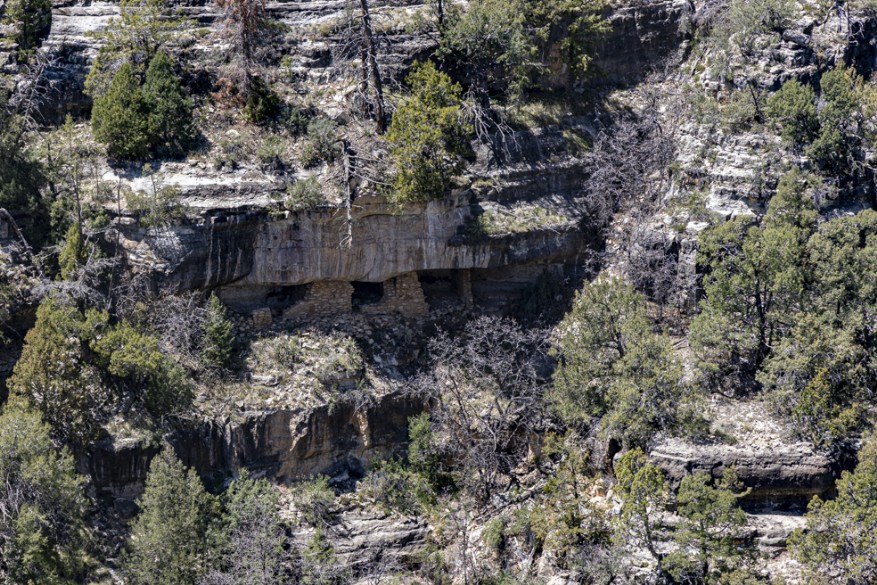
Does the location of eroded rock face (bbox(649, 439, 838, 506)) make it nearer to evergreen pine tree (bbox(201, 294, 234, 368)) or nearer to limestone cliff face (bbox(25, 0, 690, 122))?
evergreen pine tree (bbox(201, 294, 234, 368))

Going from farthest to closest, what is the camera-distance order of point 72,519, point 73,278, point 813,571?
1. point 73,278
2. point 72,519
3. point 813,571

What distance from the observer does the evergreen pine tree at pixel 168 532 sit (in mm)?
37375

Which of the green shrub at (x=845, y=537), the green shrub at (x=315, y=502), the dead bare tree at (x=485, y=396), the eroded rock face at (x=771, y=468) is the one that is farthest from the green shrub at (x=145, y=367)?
the green shrub at (x=845, y=537)

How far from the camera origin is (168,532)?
1478 inches

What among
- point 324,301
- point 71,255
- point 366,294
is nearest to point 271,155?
point 324,301

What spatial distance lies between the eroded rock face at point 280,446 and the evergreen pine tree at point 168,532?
1.21m

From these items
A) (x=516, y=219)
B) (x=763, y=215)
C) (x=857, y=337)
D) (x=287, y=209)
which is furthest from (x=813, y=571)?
(x=287, y=209)

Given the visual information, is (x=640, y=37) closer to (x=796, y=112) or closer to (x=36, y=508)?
(x=796, y=112)

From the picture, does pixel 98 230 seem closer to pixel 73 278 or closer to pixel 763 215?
pixel 73 278

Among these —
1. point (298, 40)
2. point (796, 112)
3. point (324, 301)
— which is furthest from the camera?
point (298, 40)

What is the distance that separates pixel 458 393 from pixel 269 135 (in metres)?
11.1

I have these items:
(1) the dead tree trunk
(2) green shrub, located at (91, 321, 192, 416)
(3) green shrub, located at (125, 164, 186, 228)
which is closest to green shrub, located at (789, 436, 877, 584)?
(2) green shrub, located at (91, 321, 192, 416)

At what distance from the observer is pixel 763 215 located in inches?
1676

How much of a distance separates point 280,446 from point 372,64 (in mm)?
13305
